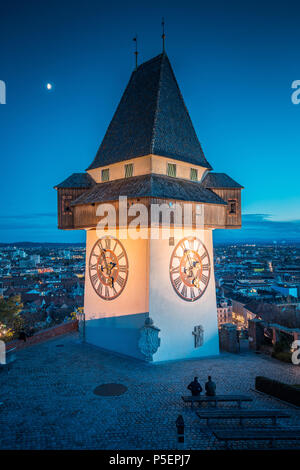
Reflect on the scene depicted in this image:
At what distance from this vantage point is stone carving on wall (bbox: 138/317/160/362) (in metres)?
14.9

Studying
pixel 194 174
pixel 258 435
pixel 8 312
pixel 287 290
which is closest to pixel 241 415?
pixel 258 435

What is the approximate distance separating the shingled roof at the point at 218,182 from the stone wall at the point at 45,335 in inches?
452

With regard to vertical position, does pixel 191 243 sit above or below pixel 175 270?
above

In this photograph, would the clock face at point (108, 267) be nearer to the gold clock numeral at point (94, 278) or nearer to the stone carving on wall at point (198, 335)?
the gold clock numeral at point (94, 278)

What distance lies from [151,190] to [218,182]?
521 cm

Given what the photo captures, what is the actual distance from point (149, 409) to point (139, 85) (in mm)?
16610

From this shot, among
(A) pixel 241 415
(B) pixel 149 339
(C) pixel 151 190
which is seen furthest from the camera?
(C) pixel 151 190

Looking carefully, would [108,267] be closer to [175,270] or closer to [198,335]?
[175,270]

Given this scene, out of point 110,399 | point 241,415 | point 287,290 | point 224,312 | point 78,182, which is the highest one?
point 78,182

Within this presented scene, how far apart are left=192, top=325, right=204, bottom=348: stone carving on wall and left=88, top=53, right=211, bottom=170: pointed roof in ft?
27.5

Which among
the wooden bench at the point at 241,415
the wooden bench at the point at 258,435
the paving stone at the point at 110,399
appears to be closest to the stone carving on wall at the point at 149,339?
the paving stone at the point at 110,399

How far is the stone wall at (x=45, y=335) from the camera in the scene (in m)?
17.2

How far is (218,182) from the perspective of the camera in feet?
61.5
